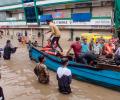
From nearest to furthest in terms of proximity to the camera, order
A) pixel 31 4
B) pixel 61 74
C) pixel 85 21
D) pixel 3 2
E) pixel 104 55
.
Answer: pixel 61 74, pixel 104 55, pixel 85 21, pixel 31 4, pixel 3 2

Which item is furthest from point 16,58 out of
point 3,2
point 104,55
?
point 3,2

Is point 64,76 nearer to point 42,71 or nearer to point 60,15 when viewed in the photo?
point 42,71

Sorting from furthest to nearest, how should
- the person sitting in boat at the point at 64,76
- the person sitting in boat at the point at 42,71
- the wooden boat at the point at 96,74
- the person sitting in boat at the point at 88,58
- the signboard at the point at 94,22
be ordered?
the signboard at the point at 94,22, the person sitting in boat at the point at 88,58, the person sitting in boat at the point at 42,71, the wooden boat at the point at 96,74, the person sitting in boat at the point at 64,76

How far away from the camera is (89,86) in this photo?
37.4 feet

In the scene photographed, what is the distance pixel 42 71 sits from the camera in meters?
11.3

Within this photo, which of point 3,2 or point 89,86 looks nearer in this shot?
point 89,86

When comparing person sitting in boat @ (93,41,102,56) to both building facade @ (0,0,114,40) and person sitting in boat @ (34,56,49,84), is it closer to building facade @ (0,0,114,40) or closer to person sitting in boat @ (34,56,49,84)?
person sitting in boat @ (34,56,49,84)

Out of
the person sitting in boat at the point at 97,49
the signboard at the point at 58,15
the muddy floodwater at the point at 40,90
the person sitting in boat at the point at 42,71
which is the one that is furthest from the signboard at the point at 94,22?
the person sitting in boat at the point at 42,71

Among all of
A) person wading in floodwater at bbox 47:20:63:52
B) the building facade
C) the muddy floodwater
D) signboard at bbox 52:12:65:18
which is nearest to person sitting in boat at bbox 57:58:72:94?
the muddy floodwater

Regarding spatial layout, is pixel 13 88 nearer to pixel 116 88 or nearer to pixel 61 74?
pixel 61 74

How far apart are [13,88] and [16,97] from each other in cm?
114

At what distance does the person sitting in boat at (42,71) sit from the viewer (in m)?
11.2

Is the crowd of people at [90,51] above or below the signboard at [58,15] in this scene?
below

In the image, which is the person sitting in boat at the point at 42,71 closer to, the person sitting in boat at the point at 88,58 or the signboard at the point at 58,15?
the person sitting in boat at the point at 88,58
